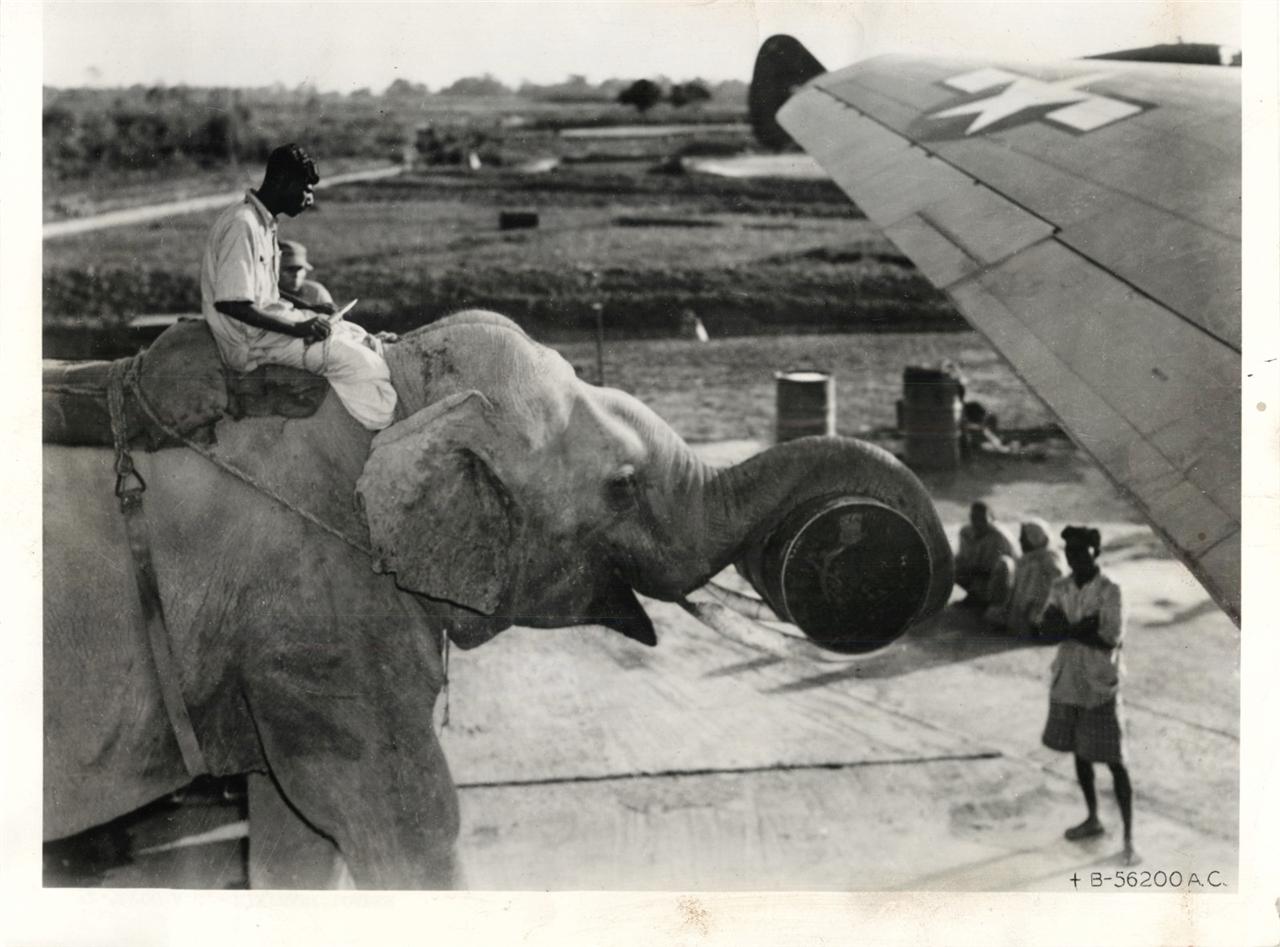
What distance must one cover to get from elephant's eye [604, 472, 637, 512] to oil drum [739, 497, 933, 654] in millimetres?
357

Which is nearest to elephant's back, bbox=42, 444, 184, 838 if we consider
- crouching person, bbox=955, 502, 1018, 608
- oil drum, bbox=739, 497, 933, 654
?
oil drum, bbox=739, 497, 933, 654

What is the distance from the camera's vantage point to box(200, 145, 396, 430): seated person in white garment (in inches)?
127

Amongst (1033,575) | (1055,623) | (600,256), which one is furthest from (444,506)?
(600,256)

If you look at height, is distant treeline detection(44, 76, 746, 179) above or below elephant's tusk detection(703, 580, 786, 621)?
above

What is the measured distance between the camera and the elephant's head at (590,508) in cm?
324

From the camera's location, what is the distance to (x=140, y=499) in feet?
10.5

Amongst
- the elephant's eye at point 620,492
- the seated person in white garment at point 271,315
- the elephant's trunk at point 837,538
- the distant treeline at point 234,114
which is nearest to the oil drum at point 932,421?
the distant treeline at point 234,114

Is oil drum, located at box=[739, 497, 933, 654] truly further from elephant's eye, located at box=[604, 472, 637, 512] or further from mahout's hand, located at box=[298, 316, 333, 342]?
mahout's hand, located at box=[298, 316, 333, 342]

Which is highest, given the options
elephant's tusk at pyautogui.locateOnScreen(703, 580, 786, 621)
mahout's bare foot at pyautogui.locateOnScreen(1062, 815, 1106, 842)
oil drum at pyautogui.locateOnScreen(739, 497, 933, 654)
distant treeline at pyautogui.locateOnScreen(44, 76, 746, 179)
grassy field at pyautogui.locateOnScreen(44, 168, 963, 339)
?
distant treeline at pyautogui.locateOnScreen(44, 76, 746, 179)

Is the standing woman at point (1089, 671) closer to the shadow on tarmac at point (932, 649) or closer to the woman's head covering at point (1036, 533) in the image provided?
the shadow on tarmac at point (932, 649)

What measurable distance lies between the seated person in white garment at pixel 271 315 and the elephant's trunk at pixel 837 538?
0.84 m

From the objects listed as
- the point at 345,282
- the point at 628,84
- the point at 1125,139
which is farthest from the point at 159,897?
the point at 345,282

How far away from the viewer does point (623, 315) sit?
409 inches
